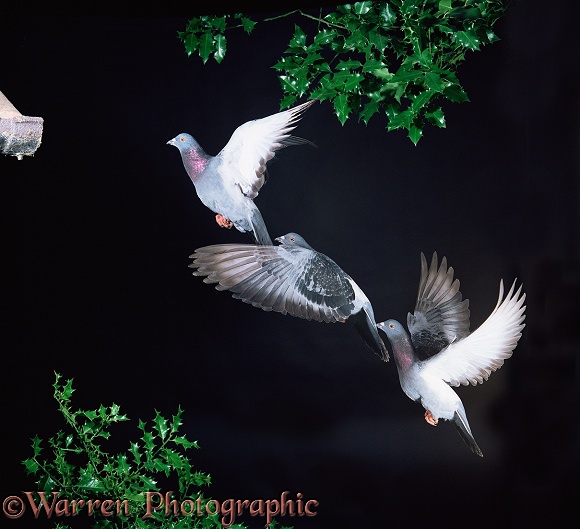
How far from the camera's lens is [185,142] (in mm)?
2578

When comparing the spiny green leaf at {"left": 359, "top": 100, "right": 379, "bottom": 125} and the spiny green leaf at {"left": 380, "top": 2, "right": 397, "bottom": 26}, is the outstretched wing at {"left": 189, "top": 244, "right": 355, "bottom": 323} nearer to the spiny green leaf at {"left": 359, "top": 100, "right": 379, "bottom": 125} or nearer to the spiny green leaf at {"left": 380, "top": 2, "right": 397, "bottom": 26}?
Answer: the spiny green leaf at {"left": 359, "top": 100, "right": 379, "bottom": 125}

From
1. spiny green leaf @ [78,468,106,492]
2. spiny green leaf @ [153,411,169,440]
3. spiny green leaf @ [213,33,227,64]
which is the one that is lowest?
spiny green leaf @ [78,468,106,492]

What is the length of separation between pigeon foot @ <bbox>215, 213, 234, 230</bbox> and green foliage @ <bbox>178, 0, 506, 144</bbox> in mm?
457

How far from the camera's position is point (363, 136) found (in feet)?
8.36

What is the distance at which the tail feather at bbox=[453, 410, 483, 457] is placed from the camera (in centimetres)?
253

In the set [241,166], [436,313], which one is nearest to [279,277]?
[241,166]

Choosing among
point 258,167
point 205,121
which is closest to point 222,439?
point 258,167

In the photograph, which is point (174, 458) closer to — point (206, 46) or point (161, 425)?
point (161, 425)

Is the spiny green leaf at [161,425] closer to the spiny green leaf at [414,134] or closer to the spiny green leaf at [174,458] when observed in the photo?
the spiny green leaf at [174,458]

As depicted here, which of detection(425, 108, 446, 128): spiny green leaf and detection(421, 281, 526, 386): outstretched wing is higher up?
detection(425, 108, 446, 128): spiny green leaf

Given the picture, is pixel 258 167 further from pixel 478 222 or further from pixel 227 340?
pixel 478 222

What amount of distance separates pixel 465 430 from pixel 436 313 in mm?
410

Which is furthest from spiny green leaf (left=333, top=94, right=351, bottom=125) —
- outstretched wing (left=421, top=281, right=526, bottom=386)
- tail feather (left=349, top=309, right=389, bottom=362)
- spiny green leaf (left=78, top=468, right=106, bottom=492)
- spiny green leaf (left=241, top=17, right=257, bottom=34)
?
spiny green leaf (left=78, top=468, right=106, bottom=492)

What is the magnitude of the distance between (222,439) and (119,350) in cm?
47
